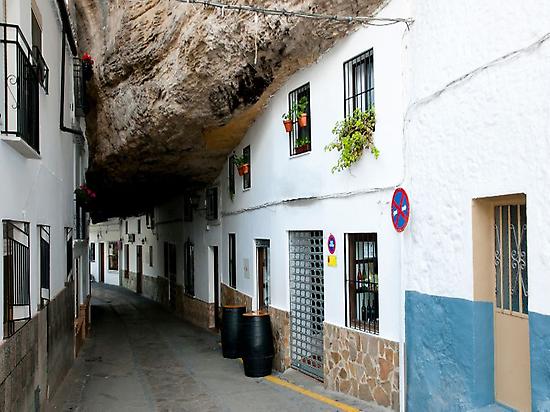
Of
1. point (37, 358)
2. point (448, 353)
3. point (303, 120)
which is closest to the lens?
point (448, 353)

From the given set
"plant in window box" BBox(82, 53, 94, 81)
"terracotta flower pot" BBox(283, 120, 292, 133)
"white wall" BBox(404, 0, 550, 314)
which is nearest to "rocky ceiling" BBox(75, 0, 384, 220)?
"plant in window box" BBox(82, 53, 94, 81)

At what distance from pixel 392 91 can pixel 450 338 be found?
3061mm

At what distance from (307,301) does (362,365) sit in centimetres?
242

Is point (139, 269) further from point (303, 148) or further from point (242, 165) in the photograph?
point (303, 148)

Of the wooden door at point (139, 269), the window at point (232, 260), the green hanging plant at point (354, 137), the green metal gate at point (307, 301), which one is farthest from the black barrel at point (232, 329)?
the wooden door at point (139, 269)

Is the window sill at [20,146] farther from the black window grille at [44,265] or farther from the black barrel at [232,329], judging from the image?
the black barrel at [232,329]

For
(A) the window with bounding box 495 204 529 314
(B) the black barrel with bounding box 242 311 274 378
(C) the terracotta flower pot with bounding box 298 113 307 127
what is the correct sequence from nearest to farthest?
1. (A) the window with bounding box 495 204 529 314
2. (C) the terracotta flower pot with bounding box 298 113 307 127
3. (B) the black barrel with bounding box 242 311 274 378

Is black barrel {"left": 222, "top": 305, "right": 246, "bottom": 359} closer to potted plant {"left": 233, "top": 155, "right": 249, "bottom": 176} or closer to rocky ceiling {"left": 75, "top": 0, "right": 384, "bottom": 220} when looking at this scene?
potted plant {"left": 233, "top": 155, "right": 249, "bottom": 176}

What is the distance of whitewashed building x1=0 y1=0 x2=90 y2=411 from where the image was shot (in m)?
6.08

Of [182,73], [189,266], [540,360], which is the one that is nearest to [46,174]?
[182,73]

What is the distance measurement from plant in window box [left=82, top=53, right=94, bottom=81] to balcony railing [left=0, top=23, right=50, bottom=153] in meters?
7.07

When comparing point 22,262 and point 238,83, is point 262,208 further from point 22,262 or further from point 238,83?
point 22,262

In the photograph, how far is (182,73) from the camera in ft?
36.7

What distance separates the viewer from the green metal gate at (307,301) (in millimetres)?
9875
